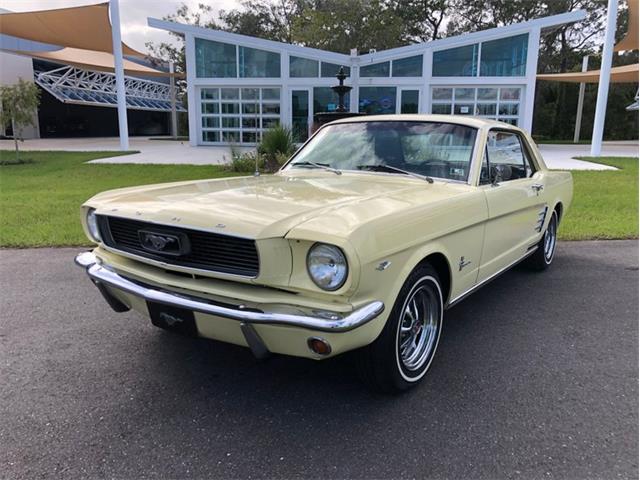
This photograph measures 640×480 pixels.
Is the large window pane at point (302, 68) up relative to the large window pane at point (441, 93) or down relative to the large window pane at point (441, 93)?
up

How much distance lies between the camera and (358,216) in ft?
8.02

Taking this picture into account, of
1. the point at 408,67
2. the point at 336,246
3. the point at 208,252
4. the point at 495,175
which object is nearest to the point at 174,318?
the point at 208,252

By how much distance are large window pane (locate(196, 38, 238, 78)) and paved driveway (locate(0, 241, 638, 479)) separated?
63.4 ft

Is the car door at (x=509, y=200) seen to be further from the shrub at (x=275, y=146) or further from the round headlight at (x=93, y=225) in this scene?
the shrub at (x=275, y=146)

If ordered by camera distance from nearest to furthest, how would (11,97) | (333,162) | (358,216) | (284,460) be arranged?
(284,460) → (358,216) → (333,162) → (11,97)

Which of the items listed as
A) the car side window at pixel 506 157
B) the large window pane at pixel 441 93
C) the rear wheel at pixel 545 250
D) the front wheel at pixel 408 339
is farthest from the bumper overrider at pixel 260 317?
the large window pane at pixel 441 93

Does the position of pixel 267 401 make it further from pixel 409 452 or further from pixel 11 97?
pixel 11 97

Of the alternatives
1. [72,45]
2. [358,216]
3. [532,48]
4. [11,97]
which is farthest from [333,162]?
[72,45]

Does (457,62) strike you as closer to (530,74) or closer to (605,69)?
(530,74)

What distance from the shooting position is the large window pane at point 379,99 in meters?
21.3

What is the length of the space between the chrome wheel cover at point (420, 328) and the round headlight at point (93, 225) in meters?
1.99

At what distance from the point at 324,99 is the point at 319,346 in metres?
20.3

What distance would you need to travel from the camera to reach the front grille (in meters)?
2.43

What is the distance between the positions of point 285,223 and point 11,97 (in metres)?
16.9
